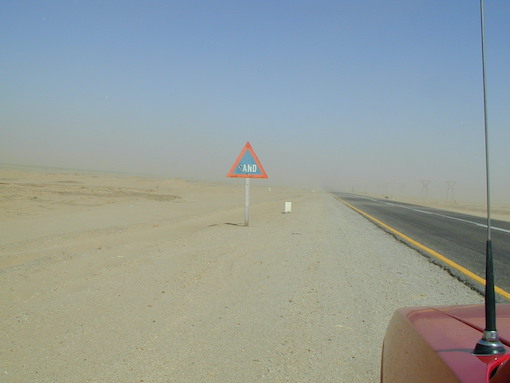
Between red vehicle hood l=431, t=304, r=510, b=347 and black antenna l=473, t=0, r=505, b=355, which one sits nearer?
black antenna l=473, t=0, r=505, b=355

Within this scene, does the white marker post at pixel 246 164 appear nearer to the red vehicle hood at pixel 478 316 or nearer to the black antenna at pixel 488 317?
the red vehicle hood at pixel 478 316

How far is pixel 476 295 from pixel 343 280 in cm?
186

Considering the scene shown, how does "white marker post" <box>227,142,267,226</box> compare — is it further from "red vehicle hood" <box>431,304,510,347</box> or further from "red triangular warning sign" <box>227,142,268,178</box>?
"red vehicle hood" <box>431,304,510,347</box>

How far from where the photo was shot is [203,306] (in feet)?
18.2

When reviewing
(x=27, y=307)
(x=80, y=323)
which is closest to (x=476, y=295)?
(x=80, y=323)

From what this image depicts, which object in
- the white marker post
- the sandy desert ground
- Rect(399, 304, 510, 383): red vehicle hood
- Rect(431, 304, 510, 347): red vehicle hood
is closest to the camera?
Rect(399, 304, 510, 383): red vehicle hood

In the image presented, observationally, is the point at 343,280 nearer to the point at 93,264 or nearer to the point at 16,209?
the point at 93,264

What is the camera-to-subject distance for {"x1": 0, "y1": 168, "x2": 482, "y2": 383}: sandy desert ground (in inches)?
153

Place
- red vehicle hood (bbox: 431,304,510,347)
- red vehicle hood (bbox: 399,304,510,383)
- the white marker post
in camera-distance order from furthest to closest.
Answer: the white marker post
red vehicle hood (bbox: 431,304,510,347)
red vehicle hood (bbox: 399,304,510,383)

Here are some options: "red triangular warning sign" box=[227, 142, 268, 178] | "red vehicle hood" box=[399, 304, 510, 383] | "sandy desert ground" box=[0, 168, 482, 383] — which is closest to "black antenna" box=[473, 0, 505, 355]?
"red vehicle hood" box=[399, 304, 510, 383]

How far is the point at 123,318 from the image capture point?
507cm

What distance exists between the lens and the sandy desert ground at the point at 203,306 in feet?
12.7

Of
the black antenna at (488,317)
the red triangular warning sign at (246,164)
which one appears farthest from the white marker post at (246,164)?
the black antenna at (488,317)

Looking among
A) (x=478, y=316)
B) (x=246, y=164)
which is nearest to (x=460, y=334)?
(x=478, y=316)
